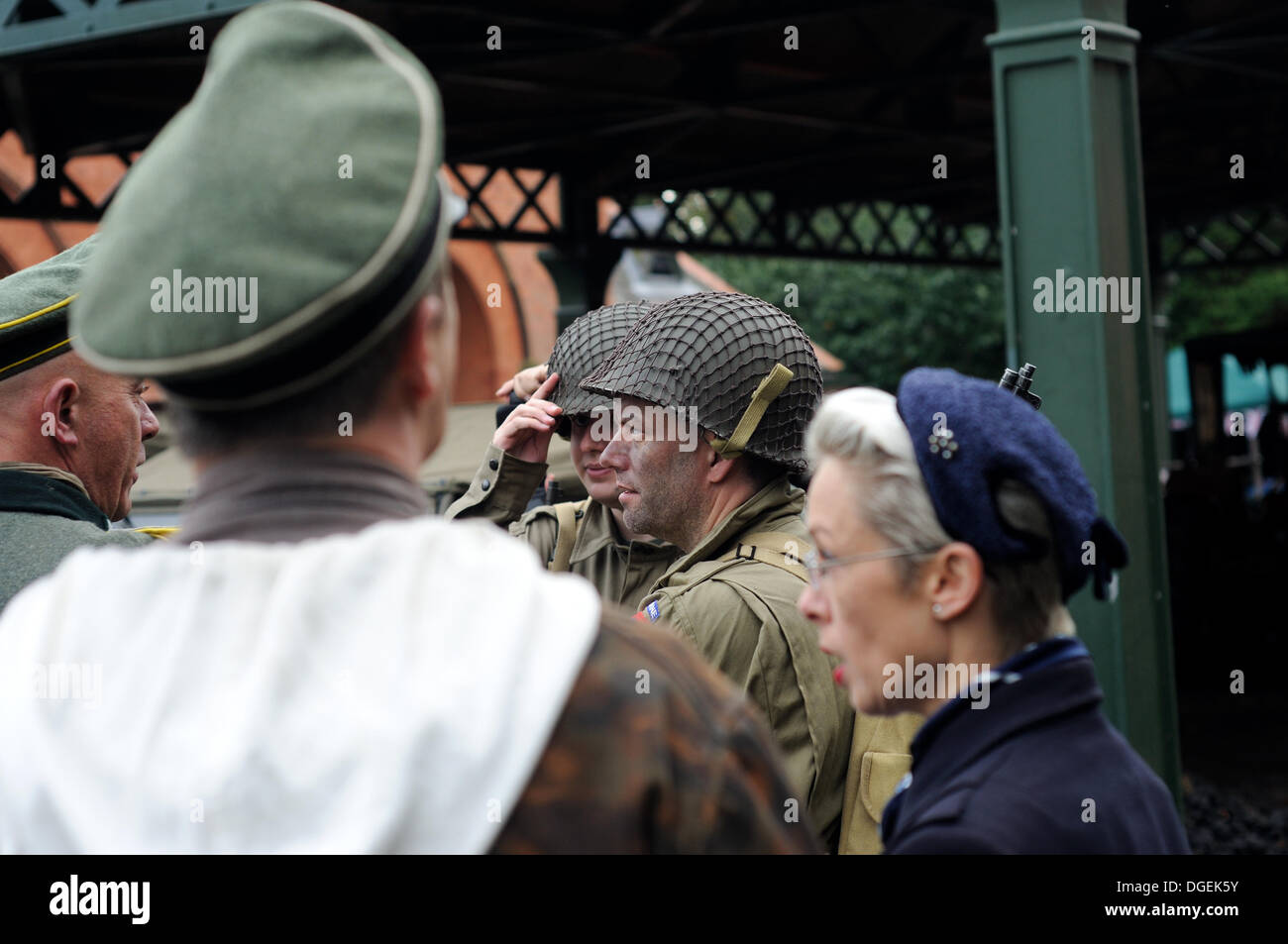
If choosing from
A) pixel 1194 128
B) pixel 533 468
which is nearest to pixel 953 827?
pixel 533 468

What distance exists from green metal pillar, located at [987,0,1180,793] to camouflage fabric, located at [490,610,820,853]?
3901 millimetres

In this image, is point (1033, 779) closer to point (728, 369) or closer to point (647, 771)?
point (647, 771)

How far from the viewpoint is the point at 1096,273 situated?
15.9ft

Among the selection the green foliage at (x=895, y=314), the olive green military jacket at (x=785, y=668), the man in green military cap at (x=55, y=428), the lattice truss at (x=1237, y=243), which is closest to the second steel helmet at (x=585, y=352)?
the olive green military jacket at (x=785, y=668)

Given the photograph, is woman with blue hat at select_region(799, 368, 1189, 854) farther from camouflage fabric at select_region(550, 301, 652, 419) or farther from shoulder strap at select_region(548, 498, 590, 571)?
shoulder strap at select_region(548, 498, 590, 571)

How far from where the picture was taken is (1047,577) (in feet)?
6.23

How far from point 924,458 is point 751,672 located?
799mm

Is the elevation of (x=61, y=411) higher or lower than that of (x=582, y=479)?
higher

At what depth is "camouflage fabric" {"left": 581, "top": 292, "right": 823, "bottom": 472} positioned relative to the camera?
2.93m

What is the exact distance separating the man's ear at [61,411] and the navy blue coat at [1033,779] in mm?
1872

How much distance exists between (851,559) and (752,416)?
0.99 meters

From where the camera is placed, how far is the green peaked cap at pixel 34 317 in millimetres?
2734

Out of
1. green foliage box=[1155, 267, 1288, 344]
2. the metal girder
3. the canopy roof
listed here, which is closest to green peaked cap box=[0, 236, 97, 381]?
the metal girder

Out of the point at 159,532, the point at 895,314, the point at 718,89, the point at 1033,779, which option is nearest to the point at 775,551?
the point at 1033,779
